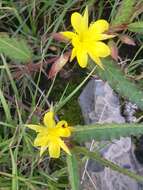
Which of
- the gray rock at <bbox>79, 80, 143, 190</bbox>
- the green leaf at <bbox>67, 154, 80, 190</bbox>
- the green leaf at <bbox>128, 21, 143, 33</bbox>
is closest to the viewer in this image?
the green leaf at <bbox>67, 154, 80, 190</bbox>

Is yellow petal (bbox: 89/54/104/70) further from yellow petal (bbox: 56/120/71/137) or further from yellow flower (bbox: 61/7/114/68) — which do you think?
yellow petal (bbox: 56/120/71/137)

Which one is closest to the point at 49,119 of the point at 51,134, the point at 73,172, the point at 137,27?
the point at 51,134

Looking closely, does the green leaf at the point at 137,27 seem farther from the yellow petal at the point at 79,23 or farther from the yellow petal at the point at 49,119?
the yellow petal at the point at 49,119

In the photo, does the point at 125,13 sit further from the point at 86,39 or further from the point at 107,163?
the point at 107,163

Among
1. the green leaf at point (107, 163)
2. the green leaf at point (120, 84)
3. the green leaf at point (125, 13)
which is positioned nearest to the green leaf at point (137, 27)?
the green leaf at point (125, 13)

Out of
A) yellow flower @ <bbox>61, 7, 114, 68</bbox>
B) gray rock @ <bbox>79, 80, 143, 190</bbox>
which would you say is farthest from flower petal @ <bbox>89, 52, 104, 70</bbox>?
gray rock @ <bbox>79, 80, 143, 190</bbox>

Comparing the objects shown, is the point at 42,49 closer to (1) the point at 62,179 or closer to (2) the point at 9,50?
(2) the point at 9,50
